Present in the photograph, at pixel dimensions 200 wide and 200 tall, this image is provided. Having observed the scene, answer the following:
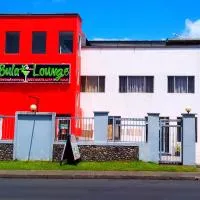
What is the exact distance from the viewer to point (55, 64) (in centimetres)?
3650

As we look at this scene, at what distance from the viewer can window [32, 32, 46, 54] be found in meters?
36.8

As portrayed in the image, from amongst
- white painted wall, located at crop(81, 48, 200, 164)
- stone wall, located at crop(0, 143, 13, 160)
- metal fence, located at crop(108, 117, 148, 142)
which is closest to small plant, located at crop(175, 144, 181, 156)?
metal fence, located at crop(108, 117, 148, 142)

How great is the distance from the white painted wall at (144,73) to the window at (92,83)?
372 millimetres

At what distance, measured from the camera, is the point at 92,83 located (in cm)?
3884

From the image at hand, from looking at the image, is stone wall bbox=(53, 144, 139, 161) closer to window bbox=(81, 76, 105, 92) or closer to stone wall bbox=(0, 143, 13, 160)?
stone wall bbox=(0, 143, 13, 160)

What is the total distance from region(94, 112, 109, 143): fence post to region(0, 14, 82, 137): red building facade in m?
10.7

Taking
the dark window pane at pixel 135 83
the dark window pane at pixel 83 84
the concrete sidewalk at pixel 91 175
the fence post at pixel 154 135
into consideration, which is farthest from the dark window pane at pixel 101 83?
the concrete sidewalk at pixel 91 175

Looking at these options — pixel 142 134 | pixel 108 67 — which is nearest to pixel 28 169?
pixel 142 134

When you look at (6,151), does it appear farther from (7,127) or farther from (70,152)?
(70,152)

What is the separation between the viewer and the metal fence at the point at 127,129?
25.8 meters

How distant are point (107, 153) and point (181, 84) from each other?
14.6 metres

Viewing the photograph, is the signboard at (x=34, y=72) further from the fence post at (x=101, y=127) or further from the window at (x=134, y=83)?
the fence post at (x=101, y=127)

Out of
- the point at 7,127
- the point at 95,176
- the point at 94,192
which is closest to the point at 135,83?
the point at 7,127

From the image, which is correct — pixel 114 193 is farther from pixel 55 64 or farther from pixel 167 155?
pixel 55 64
